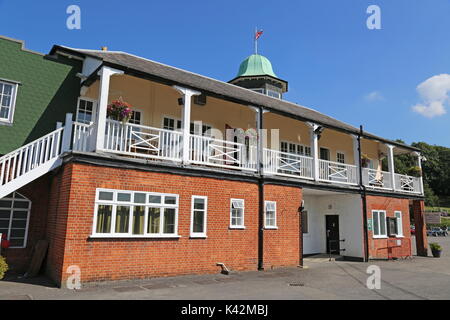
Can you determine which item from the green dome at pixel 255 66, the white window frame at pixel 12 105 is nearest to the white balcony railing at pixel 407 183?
the green dome at pixel 255 66

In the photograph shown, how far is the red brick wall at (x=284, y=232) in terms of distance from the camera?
1252 cm

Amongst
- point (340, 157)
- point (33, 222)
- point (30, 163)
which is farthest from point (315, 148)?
point (33, 222)

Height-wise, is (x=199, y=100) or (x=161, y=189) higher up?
(x=199, y=100)

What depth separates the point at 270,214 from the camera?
12.9 meters

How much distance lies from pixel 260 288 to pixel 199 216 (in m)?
3.10

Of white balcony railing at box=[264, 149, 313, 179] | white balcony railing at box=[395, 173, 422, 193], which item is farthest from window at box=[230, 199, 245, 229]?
white balcony railing at box=[395, 173, 422, 193]

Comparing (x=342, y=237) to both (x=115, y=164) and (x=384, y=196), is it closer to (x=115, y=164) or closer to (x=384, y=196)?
(x=384, y=196)

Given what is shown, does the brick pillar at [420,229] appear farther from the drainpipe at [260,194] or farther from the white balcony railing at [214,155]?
the drainpipe at [260,194]

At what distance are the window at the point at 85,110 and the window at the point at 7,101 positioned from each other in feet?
6.54

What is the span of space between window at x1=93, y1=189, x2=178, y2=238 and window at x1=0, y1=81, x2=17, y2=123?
4412 mm

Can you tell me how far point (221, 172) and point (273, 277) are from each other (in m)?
3.87

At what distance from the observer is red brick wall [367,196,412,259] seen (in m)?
16.7

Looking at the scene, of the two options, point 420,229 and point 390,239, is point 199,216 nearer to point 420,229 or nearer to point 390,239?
point 390,239

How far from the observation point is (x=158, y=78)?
10773mm
